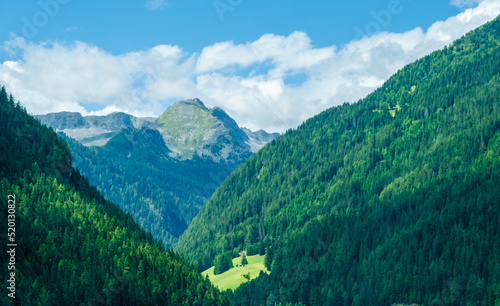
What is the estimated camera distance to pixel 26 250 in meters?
162

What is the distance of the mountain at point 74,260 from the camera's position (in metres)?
149

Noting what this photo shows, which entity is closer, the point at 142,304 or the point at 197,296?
the point at 142,304

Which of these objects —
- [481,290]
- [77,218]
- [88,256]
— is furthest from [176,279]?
[481,290]

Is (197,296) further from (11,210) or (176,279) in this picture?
(11,210)

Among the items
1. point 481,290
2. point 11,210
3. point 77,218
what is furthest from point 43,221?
point 481,290

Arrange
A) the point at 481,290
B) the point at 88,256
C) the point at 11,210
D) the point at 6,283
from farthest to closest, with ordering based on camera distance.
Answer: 1. the point at 481,290
2. the point at 88,256
3. the point at 11,210
4. the point at 6,283

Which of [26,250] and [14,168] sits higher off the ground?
[14,168]

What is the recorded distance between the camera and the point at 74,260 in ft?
539

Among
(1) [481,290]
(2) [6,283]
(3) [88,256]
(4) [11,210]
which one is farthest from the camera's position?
(1) [481,290]

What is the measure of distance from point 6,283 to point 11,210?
84.8 feet

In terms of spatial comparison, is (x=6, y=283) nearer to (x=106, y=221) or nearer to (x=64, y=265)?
(x=64, y=265)

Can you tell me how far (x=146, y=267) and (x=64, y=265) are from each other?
2624 centimetres

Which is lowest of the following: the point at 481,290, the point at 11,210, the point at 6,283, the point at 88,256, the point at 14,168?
the point at 481,290

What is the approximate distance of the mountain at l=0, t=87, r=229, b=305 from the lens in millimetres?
149375
